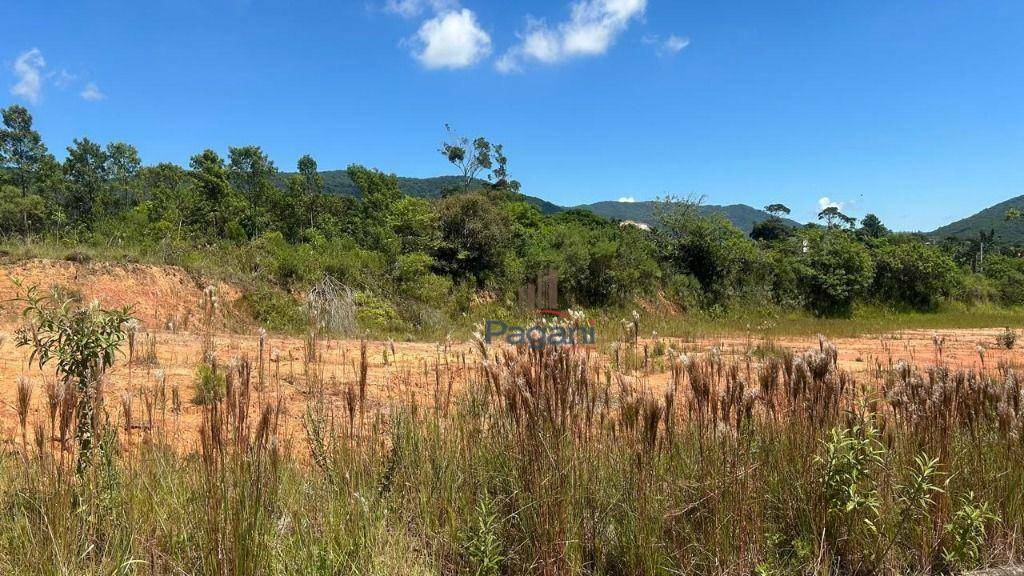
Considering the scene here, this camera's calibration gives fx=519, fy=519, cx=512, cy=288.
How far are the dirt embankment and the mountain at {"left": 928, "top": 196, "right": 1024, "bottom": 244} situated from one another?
116 m

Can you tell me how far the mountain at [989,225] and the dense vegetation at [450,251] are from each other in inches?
3383

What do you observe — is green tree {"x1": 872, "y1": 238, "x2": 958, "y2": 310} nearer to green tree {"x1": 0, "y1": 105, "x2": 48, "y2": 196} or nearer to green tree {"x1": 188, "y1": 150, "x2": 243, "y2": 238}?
green tree {"x1": 188, "y1": 150, "x2": 243, "y2": 238}

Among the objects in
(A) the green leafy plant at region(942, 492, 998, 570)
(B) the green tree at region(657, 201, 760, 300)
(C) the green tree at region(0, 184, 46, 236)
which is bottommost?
(A) the green leafy plant at region(942, 492, 998, 570)

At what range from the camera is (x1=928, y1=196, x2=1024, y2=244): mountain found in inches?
3853

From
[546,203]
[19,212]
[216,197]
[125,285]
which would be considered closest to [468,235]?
[125,285]

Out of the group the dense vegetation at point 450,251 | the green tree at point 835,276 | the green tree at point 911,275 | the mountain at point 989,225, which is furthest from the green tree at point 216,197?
the mountain at point 989,225

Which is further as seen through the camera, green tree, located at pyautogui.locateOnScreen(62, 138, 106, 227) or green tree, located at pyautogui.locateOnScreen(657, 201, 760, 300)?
green tree, located at pyautogui.locateOnScreen(62, 138, 106, 227)

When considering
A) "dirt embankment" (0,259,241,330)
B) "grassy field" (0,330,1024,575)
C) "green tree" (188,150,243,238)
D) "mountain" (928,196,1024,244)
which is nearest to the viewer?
"grassy field" (0,330,1024,575)

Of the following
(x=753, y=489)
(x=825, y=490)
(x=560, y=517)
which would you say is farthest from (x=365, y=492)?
(x=825, y=490)

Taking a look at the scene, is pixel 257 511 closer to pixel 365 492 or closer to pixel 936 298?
pixel 365 492

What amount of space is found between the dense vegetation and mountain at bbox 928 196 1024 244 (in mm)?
85933

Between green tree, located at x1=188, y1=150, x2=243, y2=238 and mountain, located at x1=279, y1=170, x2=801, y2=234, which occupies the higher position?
mountain, located at x1=279, y1=170, x2=801, y2=234

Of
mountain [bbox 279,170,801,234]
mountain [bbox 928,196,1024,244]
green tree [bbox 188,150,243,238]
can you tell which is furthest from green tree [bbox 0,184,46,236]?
mountain [bbox 928,196,1024,244]

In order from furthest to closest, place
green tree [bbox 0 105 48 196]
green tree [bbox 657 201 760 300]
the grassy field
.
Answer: green tree [bbox 0 105 48 196] → green tree [bbox 657 201 760 300] → the grassy field
